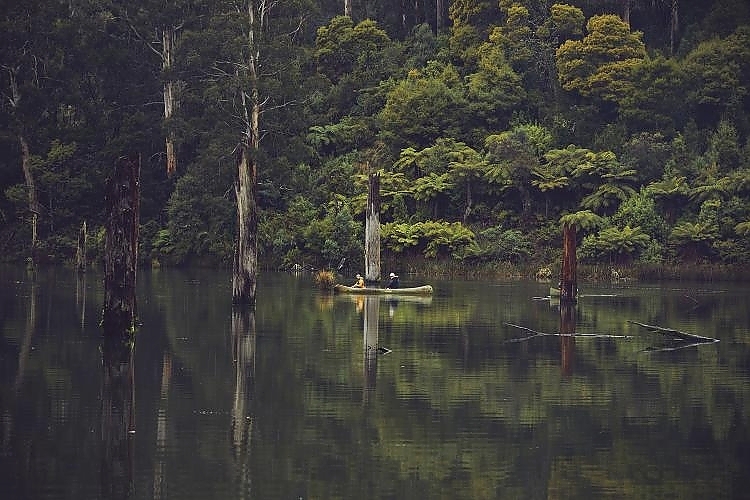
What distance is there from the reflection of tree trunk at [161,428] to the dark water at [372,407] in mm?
41

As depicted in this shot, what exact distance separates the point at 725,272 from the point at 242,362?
3906 centimetres

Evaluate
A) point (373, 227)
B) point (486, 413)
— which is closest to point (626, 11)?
point (373, 227)

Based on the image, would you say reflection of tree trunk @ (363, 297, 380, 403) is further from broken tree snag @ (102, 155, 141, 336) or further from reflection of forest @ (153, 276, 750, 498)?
broken tree snag @ (102, 155, 141, 336)

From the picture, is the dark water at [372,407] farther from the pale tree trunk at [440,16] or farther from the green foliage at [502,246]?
the pale tree trunk at [440,16]

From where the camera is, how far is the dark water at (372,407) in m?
16.1

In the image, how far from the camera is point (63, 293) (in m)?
47.4

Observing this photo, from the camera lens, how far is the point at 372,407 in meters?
21.3

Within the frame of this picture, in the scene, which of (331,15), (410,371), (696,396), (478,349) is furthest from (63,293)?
(331,15)

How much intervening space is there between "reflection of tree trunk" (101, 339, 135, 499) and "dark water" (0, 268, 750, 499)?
5cm

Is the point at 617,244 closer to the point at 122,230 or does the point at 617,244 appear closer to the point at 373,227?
the point at 373,227

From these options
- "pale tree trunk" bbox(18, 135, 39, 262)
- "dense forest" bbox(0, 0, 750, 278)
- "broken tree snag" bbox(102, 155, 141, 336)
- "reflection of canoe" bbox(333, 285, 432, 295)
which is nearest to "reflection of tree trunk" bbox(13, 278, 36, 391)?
"broken tree snag" bbox(102, 155, 141, 336)

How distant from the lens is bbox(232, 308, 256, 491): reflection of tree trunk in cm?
1716

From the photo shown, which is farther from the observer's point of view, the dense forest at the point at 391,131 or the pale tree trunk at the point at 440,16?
the pale tree trunk at the point at 440,16

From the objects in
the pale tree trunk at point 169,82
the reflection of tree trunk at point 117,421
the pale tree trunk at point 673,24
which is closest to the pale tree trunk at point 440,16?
the pale tree trunk at point 673,24
